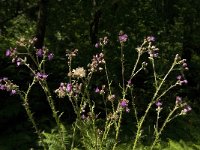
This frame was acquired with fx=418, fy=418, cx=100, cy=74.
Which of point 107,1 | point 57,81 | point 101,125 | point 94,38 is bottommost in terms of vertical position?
point 101,125

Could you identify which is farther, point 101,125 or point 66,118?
point 66,118

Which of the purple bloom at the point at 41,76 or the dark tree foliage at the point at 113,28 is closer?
the purple bloom at the point at 41,76

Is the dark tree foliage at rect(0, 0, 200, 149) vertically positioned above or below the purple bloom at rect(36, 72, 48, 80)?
above

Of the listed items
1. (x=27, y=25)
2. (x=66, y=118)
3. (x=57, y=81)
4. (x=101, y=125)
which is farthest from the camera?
(x=27, y=25)

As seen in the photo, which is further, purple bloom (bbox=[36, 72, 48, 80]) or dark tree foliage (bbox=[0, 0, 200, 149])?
dark tree foliage (bbox=[0, 0, 200, 149])

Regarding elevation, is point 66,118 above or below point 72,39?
below

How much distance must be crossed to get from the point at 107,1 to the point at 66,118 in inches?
117

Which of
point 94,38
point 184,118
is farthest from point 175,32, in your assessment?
point 184,118

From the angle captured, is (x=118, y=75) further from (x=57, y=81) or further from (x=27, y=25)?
(x=27, y=25)

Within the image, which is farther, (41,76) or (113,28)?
(113,28)

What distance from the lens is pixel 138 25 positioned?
9656mm

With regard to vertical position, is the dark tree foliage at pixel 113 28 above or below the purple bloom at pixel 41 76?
above

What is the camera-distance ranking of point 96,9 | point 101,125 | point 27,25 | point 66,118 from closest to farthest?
point 101,125
point 66,118
point 96,9
point 27,25

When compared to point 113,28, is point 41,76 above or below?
below
